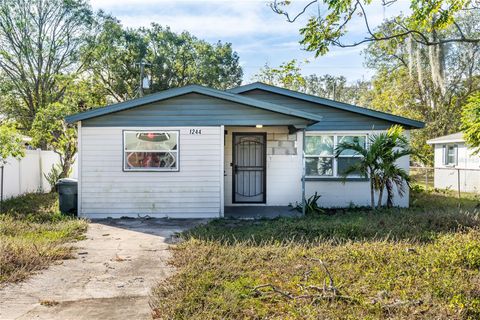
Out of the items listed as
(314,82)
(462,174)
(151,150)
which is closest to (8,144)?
(151,150)

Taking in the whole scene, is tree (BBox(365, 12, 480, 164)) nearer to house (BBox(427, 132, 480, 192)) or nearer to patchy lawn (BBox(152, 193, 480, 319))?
house (BBox(427, 132, 480, 192))

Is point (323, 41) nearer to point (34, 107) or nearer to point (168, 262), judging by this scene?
point (168, 262)

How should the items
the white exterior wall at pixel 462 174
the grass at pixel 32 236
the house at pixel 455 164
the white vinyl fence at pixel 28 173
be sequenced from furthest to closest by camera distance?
the house at pixel 455 164
the white exterior wall at pixel 462 174
the white vinyl fence at pixel 28 173
the grass at pixel 32 236

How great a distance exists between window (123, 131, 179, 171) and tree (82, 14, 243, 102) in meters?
17.1

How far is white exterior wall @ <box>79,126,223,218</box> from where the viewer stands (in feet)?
30.3

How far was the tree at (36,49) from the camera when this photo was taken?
22.6m

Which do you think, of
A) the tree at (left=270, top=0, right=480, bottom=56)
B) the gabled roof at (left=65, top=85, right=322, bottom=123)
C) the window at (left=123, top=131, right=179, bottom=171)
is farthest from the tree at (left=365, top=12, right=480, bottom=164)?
the window at (left=123, top=131, right=179, bottom=171)

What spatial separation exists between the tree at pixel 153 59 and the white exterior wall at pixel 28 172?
472 inches

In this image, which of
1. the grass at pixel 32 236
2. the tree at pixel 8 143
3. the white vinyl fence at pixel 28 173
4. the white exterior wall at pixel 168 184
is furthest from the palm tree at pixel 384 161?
the white vinyl fence at pixel 28 173

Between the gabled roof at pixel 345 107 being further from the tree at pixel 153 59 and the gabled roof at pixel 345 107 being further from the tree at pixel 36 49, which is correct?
the tree at pixel 36 49

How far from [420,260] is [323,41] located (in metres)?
4.15

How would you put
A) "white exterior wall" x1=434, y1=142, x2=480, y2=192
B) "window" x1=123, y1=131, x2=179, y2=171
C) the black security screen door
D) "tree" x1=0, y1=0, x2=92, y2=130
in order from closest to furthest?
"window" x1=123, y1=131, x2=179, y2=171, the black security screen door, "white exterior wall" x1=434, y1=142, x2=480, y2=192, "tree" x1=0, y1=0, x2=92, y2=130

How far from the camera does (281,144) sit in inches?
425

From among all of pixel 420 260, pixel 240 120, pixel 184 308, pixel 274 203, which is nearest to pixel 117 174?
pixel 240 120
